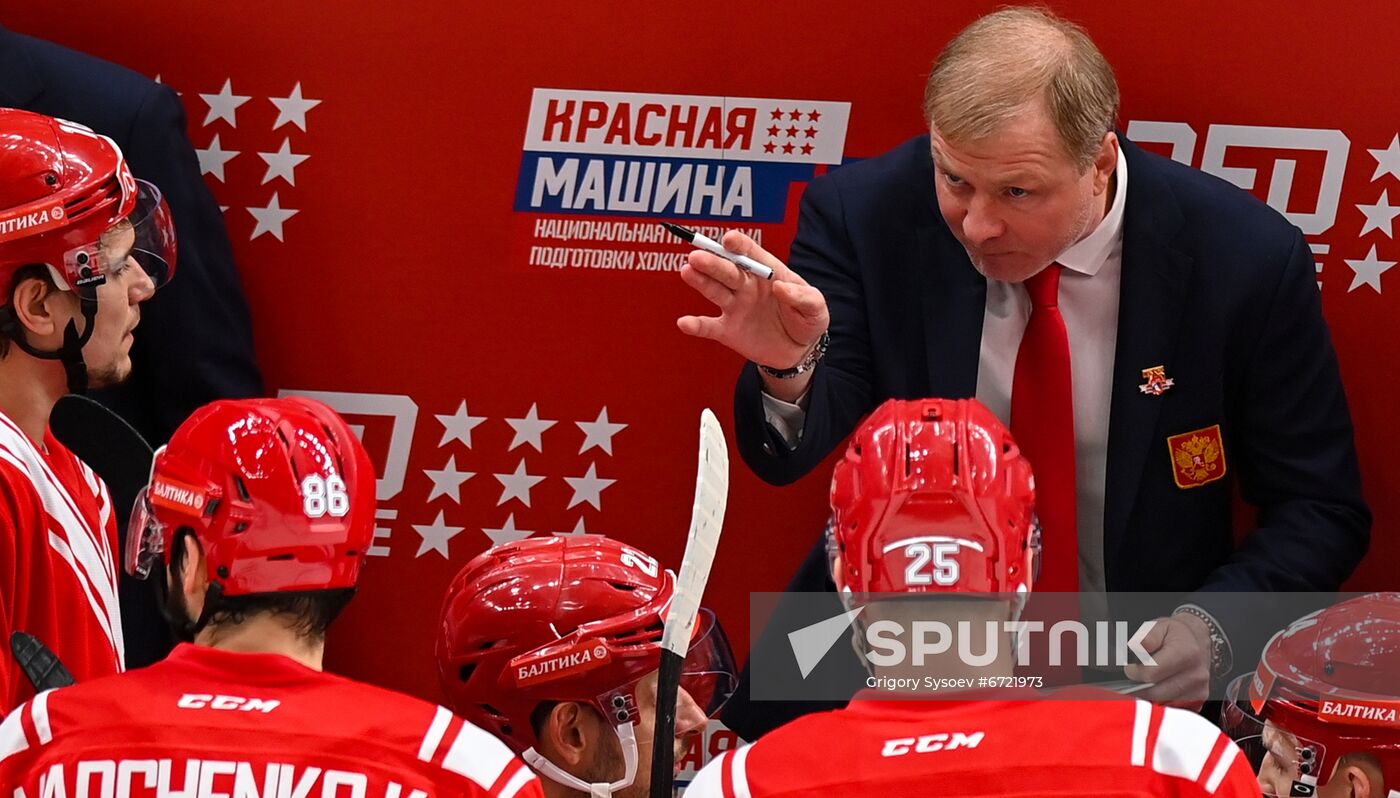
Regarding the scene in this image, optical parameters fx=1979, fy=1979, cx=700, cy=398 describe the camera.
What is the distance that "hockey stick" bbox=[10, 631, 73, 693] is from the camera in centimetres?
301

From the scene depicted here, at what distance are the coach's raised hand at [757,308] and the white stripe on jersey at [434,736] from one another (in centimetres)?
97

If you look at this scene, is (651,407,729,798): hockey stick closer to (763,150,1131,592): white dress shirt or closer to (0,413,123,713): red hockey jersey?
(0,413,123,713): red hockey jersey

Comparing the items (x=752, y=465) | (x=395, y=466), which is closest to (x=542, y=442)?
(x=395, y=466)

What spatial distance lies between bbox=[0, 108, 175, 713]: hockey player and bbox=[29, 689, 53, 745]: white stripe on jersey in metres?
0.68

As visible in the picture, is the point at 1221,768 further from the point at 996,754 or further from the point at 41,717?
the point at 41,717

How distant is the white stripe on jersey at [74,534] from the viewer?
3.34 m

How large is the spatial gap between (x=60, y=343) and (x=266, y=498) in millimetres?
976

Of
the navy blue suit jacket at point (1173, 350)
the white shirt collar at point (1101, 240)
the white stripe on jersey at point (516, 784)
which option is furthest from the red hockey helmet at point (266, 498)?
the white shirt collar at point (1101, 240)

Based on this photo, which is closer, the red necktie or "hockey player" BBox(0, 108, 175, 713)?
"hockey player" BBox(0, 108, 175, 713)

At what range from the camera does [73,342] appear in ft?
11.5

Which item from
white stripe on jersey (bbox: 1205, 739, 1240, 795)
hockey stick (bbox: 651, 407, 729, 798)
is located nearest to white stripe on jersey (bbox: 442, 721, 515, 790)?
hockey stick (bbox: 651, 407, 729, 798)

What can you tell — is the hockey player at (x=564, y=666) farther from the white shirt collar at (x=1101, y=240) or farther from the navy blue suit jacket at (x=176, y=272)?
the navy blue suit jacket at (x=176, y=272)

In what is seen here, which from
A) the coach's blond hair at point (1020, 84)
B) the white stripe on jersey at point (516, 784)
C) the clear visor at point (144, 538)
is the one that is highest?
the coach's blond hair at point (1020, 84)

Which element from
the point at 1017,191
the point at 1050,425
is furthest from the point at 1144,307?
the point at 1017,191
